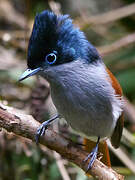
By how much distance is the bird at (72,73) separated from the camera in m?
2.28

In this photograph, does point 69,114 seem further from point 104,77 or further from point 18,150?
point 18,150

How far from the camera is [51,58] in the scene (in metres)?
2.33

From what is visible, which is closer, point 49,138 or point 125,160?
point 49,138

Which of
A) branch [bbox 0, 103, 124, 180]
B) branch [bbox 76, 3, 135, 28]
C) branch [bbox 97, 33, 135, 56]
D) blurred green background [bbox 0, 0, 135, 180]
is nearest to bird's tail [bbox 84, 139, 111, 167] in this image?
blurred green background [bbox 0, 0, 135, 180]

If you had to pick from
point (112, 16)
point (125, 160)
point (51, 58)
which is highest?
point (112, 16)

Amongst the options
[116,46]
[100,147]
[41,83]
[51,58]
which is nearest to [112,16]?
[116,46]

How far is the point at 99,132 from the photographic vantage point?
2.64 m

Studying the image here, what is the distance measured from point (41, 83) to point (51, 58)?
3.44 ft

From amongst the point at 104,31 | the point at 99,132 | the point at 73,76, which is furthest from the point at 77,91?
the point at 104,31

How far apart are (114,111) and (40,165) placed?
116cm

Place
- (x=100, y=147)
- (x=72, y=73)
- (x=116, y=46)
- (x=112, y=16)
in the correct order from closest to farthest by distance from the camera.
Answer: (x=72, y=73) → (x=100, y=147) → (x=116, y=46) → (x=112, y=16)

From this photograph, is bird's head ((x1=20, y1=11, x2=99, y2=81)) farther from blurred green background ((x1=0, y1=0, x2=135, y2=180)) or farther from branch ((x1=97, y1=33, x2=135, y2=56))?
branch ((x1=97, y1=33, x2=135, y2=56))

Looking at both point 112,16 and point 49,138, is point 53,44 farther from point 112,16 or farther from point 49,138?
point 112,16

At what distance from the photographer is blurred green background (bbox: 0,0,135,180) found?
3377 mm
